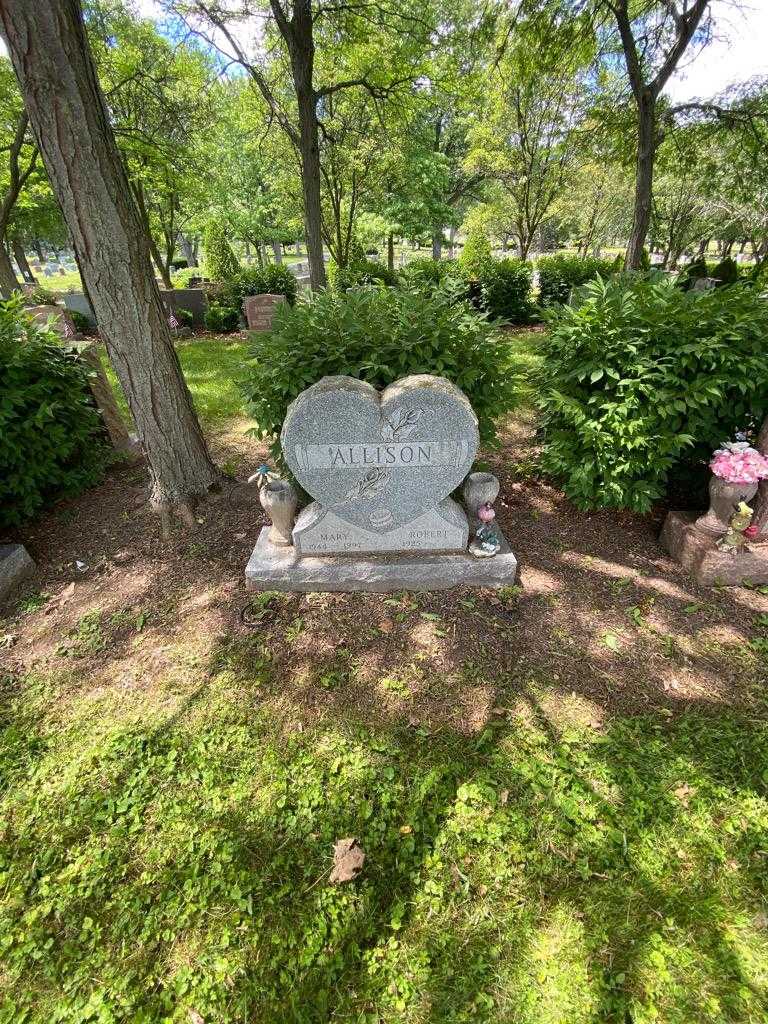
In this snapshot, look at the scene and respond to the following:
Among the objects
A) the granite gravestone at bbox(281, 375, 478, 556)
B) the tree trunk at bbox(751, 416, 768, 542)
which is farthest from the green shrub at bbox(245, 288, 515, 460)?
the tree trunk at bbox(751, 416, 768, 542)

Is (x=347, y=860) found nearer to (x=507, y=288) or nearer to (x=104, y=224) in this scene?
(x=104, y=224)

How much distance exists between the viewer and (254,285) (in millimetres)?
12539

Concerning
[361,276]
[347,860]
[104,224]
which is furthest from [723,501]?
[361,276]

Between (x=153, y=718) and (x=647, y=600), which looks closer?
(x=153, y=718)

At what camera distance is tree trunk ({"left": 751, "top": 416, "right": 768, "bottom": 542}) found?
3.37m

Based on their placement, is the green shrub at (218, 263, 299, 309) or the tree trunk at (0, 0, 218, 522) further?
the green shrub at (218, 263, 299, 309)

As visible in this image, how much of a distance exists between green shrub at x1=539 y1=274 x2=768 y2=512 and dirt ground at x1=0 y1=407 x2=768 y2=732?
0.68m

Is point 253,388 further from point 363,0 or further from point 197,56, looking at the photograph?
point 197,56

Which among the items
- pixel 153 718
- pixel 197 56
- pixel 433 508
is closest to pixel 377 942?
pixel 153 718

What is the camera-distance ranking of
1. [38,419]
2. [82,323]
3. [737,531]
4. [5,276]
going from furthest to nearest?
1. [82,323]
2. [5,276]
3. [38,419]
4. [737,531]

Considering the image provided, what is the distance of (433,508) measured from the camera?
3479 millimetres

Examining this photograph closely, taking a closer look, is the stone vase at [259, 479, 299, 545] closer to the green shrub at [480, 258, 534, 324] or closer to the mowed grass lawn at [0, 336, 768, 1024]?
the mowed grass lawn at [0, 336, 768, 1024]

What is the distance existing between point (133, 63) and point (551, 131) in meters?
13.2

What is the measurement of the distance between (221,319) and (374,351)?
35.0 ft
